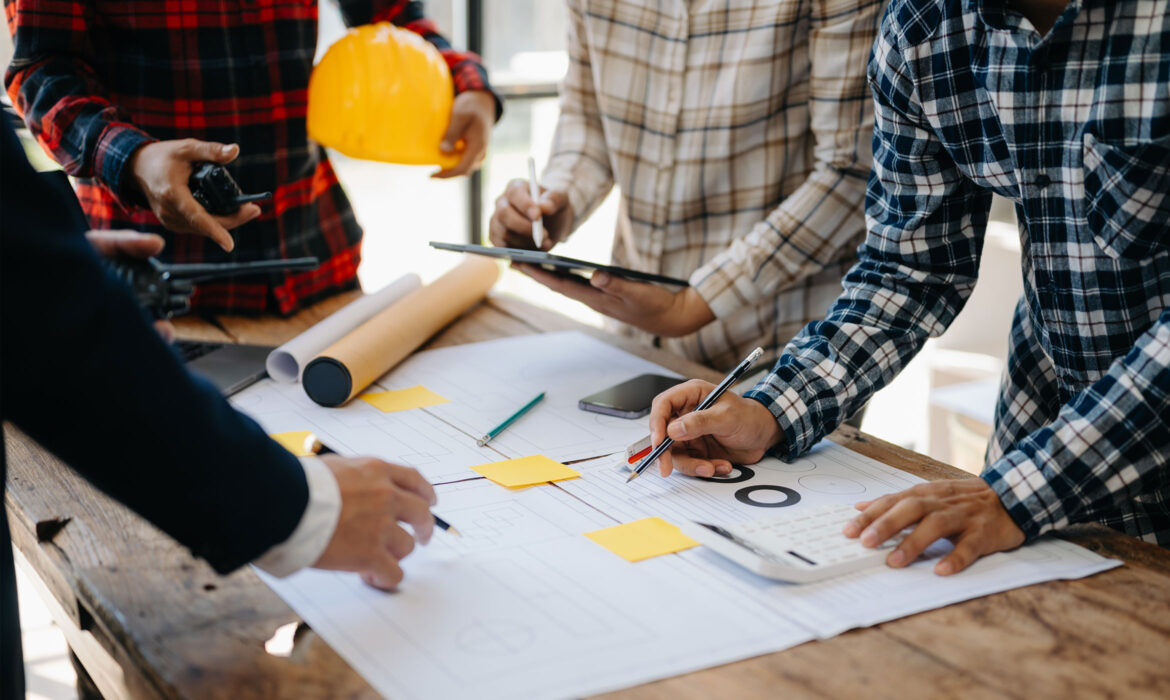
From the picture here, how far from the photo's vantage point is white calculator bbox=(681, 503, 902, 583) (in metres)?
0.83

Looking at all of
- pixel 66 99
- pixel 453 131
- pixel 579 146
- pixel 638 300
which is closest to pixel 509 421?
pixel 638 300

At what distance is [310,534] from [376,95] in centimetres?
87

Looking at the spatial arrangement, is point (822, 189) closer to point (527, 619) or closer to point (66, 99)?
point (527, 619)

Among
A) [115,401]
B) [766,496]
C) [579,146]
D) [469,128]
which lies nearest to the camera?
[115,401]

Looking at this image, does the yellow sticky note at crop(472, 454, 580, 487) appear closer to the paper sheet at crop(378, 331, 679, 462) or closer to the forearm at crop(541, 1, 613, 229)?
the paper sheet at crop(378, 331, 679, 462)

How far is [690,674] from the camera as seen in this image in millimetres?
708

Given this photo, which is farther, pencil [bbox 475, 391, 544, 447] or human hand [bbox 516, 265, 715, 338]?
human hand [bbox 516, 265, 715, 338]

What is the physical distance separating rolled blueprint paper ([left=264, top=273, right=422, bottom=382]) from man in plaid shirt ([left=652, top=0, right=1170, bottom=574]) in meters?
0.54

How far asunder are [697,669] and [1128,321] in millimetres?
658

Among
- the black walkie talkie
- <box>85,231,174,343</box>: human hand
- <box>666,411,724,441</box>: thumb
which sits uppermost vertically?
<box>85,231,174,343</box>: human hand

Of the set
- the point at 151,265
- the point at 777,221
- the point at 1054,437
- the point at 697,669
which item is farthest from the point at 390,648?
the point at 777,221

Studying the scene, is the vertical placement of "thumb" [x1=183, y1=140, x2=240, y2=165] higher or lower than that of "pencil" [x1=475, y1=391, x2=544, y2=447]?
higher

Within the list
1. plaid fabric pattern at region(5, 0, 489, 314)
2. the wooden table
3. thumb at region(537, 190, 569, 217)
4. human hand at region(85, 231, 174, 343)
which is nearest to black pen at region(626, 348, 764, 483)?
the wooden table

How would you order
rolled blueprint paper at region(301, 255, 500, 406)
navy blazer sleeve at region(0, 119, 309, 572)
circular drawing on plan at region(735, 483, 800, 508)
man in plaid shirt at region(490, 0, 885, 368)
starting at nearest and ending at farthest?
1. navy blazer sleeve at region(0, 119, 309, 572)
2. circular drawing on plan at region(735, 483, 800, 508)
3. rolled blueprint paper at region(301, 255, 500, 406)
4. man in plaid shirt at region(490, 0, 885, 368)
